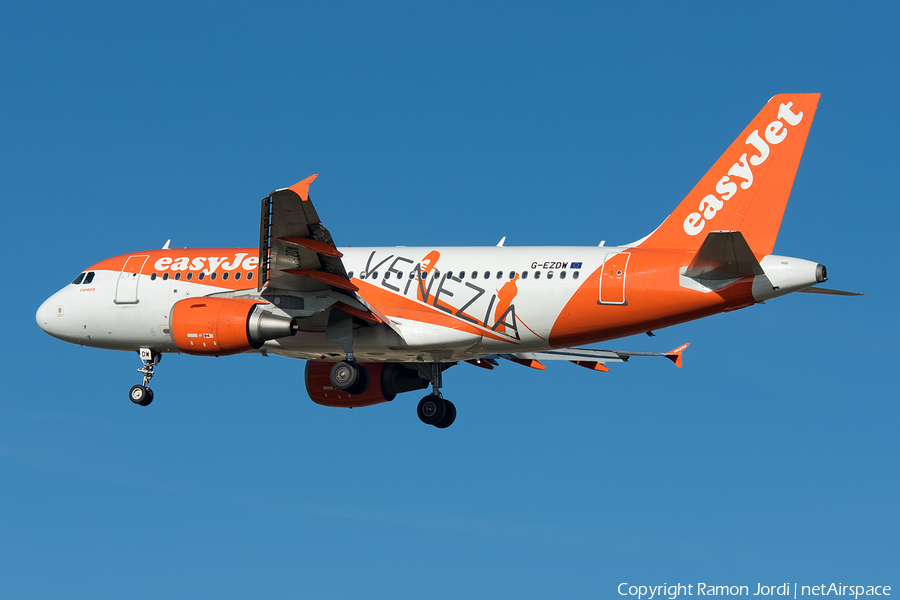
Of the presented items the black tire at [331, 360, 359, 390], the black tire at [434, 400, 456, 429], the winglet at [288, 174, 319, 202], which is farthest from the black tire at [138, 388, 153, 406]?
the winglet at [288, 174, 319, 202]

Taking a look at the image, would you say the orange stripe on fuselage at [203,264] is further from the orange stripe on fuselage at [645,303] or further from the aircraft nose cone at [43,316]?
the orange stripe on fuselage at [645,303]

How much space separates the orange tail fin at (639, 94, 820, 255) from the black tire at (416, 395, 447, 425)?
8.77 m

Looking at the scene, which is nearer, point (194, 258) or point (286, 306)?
point (286, 306)

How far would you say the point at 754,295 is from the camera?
25.6 meters

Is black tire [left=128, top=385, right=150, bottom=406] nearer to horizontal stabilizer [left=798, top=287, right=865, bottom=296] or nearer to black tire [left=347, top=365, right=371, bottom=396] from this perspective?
black tire [left=347, top=365, right=371, bottom=396]

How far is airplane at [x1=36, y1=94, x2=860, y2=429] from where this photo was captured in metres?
26.2

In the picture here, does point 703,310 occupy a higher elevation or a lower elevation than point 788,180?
lower

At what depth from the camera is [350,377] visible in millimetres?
29188

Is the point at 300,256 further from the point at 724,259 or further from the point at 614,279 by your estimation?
the point at 724,259

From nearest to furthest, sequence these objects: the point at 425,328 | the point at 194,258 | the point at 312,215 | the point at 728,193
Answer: the point at 312,215
the point at 728,193
the point at 425,328
the point at 194,258

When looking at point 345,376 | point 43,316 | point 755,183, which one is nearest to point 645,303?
point 755,183

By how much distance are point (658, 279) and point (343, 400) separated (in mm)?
11601

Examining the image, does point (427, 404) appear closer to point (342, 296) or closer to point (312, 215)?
point (342, 296)

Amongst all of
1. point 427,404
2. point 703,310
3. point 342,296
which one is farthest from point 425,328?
point 703,310
